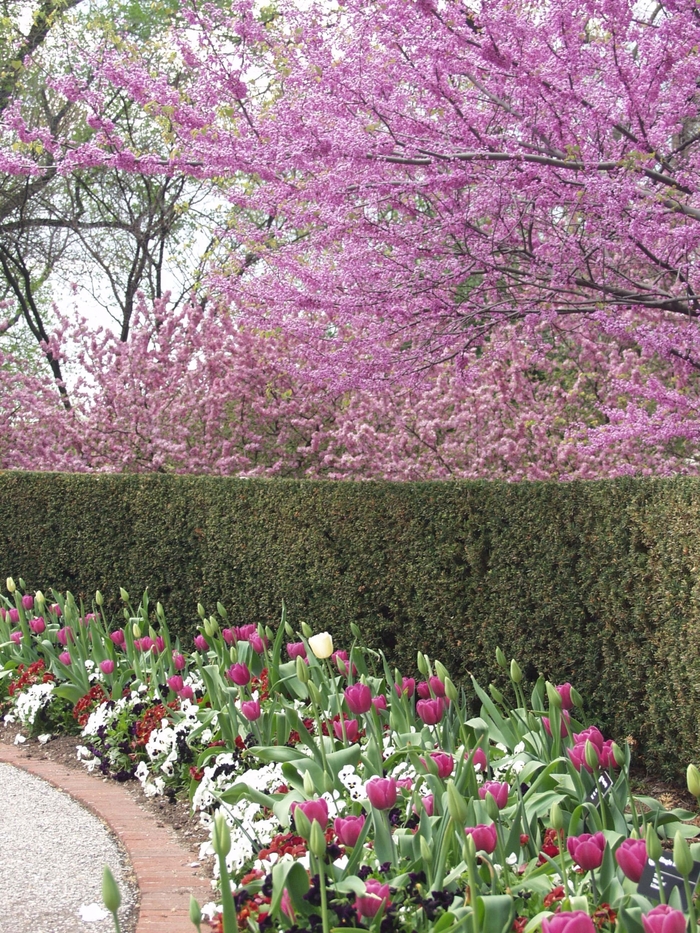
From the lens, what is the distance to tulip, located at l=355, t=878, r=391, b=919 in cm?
237

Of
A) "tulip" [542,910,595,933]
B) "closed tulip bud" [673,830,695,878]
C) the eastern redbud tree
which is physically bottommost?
"tulip" [542,910,595,933]

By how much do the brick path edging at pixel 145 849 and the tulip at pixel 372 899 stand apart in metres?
0.76

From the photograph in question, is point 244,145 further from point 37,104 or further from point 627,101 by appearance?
point 37,104

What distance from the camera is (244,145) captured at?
19.2ft

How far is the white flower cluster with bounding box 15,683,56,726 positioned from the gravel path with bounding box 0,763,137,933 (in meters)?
0.81

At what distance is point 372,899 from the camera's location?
2.38 metres

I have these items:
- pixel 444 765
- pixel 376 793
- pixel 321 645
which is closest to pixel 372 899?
pixel 376 793

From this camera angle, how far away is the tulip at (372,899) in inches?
93.4

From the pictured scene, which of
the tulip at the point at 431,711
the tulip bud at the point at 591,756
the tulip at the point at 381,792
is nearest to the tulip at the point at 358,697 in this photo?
the tulip at the point at 431,711

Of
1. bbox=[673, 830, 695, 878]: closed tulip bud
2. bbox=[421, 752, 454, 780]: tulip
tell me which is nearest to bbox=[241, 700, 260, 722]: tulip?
bbox=[421, 752, 454, 780]: tulip

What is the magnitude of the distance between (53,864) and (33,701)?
193cm

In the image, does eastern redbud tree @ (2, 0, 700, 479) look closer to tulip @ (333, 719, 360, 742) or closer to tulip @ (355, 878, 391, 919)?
tulip @ (333, 719, 360, 742)

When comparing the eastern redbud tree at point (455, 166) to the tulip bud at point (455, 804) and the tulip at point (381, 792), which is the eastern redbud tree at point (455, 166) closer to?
the tulip at point (381, 792)

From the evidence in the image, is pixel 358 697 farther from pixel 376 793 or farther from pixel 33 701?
pixel 33 701
